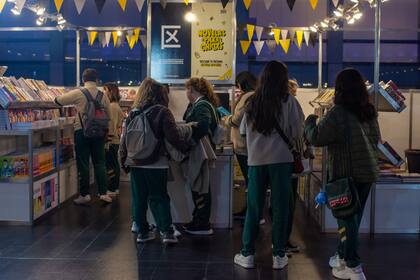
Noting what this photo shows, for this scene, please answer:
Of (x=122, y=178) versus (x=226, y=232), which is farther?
(x=122, y=178)

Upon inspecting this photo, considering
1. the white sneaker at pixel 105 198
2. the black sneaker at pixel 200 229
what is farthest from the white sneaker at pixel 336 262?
the white sneaker at pixel 105 198

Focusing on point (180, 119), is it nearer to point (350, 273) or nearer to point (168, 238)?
point (168, 238)

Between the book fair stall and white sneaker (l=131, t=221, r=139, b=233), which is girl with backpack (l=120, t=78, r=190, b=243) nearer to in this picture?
white sneaker (l=131, t=221, r=139, b=233)

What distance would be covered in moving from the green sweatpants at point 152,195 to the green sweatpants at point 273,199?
0.86 metres

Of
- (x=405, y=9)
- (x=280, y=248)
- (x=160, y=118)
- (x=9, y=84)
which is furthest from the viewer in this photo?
(x=405, y=9)

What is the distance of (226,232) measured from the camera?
5.18 m

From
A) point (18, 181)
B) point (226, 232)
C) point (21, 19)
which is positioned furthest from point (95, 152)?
point (21, 19)

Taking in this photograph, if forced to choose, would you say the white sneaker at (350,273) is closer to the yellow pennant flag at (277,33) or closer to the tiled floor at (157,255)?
the tiled floor at (157,255)

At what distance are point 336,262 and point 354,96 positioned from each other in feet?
4.21

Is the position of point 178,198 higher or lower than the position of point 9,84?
lower

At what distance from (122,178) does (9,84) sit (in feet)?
9.38

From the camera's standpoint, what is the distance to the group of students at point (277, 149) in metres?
3.70

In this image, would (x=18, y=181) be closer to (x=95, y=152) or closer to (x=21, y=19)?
(x=95, y=152)

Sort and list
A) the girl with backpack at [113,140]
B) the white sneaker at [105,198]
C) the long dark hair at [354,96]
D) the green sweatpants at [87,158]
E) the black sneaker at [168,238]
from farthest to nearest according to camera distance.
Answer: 1. the girl with backpack at [113,140]
2. the white sneaker at [105,198]
3. the green sweatpants at [87,158]
4. the black sneaker at [168,238]
5. the long dark hair at [354,96]
